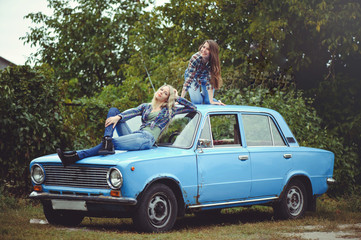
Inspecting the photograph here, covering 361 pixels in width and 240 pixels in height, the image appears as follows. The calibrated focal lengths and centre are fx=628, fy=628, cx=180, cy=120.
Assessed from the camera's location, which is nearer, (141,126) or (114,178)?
(114,178)

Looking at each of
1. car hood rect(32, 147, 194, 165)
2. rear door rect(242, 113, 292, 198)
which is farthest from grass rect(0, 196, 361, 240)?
car hood rect(32, 147, 194, 165)

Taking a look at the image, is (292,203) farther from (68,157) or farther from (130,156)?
(68,157)

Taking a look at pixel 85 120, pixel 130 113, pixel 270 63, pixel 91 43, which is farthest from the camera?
pixel 91 43

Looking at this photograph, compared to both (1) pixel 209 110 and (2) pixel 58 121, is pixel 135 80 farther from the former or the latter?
(1) pixel 209 110

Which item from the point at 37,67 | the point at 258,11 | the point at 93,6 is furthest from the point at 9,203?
the point at 93,6

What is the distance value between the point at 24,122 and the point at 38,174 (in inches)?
112

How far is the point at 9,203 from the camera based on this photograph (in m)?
10.2

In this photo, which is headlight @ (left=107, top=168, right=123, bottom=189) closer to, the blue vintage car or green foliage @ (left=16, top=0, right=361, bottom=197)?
the blue vintage car

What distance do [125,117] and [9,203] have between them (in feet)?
9.69

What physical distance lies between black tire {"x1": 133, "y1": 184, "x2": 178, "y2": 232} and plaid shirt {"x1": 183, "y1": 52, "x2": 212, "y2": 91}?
237 centimetres

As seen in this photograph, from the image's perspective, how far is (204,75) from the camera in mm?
9797

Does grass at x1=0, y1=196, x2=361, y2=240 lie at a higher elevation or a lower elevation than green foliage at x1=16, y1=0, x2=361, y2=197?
lower

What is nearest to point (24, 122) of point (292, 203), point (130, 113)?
point (130, 113)

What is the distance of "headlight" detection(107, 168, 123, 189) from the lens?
7.45 meters
